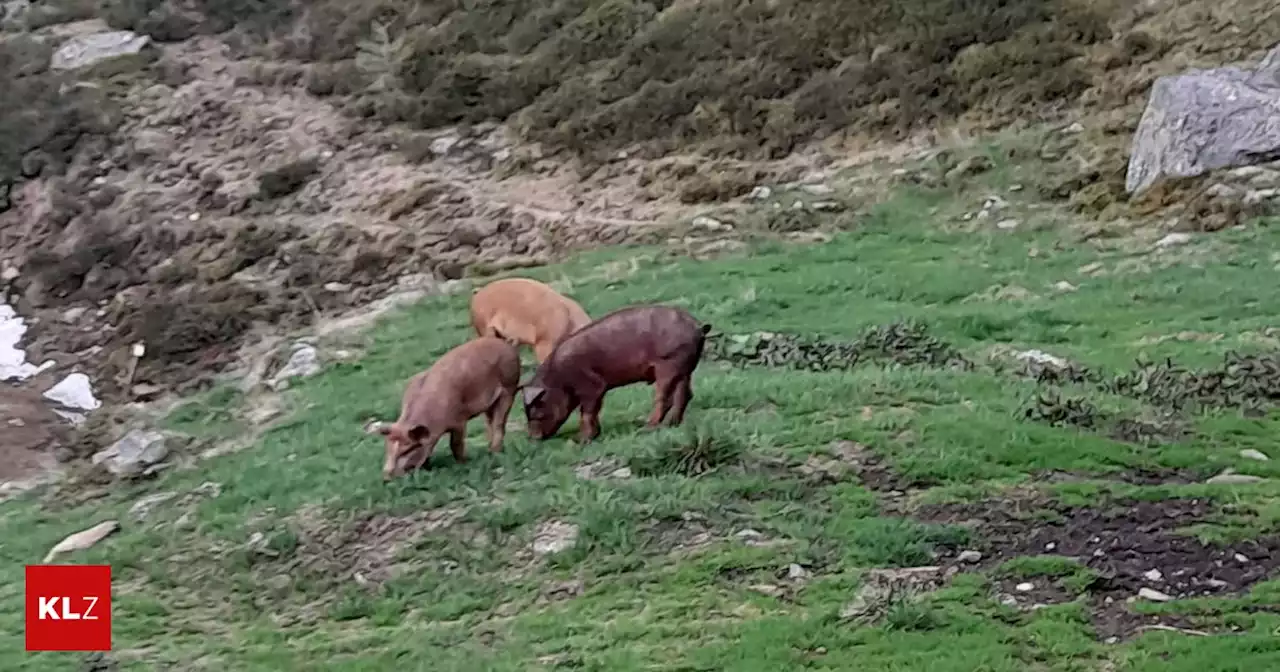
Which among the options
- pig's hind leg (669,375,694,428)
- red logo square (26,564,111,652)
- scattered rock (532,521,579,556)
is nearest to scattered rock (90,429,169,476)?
red logo square (26,564,111,652)

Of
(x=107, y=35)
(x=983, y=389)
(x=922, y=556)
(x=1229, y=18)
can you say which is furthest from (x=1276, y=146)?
(x=107, y=35)

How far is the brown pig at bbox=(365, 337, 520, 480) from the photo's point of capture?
7918 millimetres

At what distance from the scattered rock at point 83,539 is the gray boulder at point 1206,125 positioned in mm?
9412

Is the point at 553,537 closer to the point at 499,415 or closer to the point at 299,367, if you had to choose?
the point at 499,415

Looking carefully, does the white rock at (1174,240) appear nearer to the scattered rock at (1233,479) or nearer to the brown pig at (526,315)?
the brown pig at (526,315)

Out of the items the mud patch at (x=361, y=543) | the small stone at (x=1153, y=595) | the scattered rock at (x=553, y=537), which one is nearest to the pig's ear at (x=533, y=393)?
the mud patch at (x=361, y=543)

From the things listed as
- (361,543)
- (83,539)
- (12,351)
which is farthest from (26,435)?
(361,543)

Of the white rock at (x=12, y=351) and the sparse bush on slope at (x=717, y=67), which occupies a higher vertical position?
the sparse bush on slope at (x=717, y=67)

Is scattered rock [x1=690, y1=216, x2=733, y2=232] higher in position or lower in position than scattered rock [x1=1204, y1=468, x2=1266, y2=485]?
lower

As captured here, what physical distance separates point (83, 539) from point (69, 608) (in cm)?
144

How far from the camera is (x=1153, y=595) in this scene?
18.1ft

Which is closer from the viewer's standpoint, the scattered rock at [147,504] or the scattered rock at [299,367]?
the scattered rock at [147,504]

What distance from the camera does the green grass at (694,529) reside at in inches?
211

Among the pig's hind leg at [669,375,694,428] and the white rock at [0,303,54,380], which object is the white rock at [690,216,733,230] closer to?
the white rock at [0,303,54,380]
